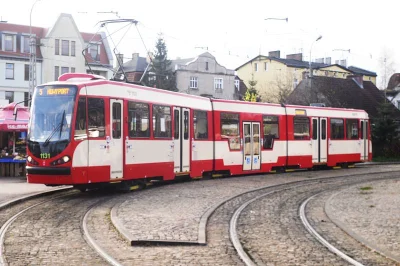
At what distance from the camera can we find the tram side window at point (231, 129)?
23938 mm

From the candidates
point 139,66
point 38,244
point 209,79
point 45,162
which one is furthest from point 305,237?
point 139,66

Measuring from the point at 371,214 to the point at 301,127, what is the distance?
14.5 meters

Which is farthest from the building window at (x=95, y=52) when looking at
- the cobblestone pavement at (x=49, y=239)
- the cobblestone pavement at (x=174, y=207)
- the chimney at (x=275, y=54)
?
the cobblestone pavement at (x=49, y=239)

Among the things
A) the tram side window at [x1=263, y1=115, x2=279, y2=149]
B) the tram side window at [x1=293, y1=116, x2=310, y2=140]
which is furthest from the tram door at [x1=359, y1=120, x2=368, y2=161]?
the tram side window at [x1=263, y1=115, x2=279, y2=149]

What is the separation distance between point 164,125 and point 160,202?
16.1ft

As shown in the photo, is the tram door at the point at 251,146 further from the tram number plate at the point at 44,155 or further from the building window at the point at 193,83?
the building window at the point at 193,83

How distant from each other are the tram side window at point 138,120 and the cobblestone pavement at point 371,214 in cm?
589

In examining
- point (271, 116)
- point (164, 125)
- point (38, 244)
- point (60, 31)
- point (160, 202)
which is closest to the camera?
point (38, 244)

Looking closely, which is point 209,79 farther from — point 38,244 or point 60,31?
point 38,244

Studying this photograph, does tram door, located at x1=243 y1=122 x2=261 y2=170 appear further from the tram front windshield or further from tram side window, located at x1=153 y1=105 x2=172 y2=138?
the tram front windshield

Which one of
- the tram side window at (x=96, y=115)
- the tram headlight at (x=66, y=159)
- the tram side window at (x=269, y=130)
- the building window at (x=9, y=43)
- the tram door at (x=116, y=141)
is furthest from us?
the building window at (x=9, y=43)

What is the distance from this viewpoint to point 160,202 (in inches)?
601

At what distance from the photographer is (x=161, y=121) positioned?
64.0ft

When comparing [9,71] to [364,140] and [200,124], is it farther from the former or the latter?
[200,124]
